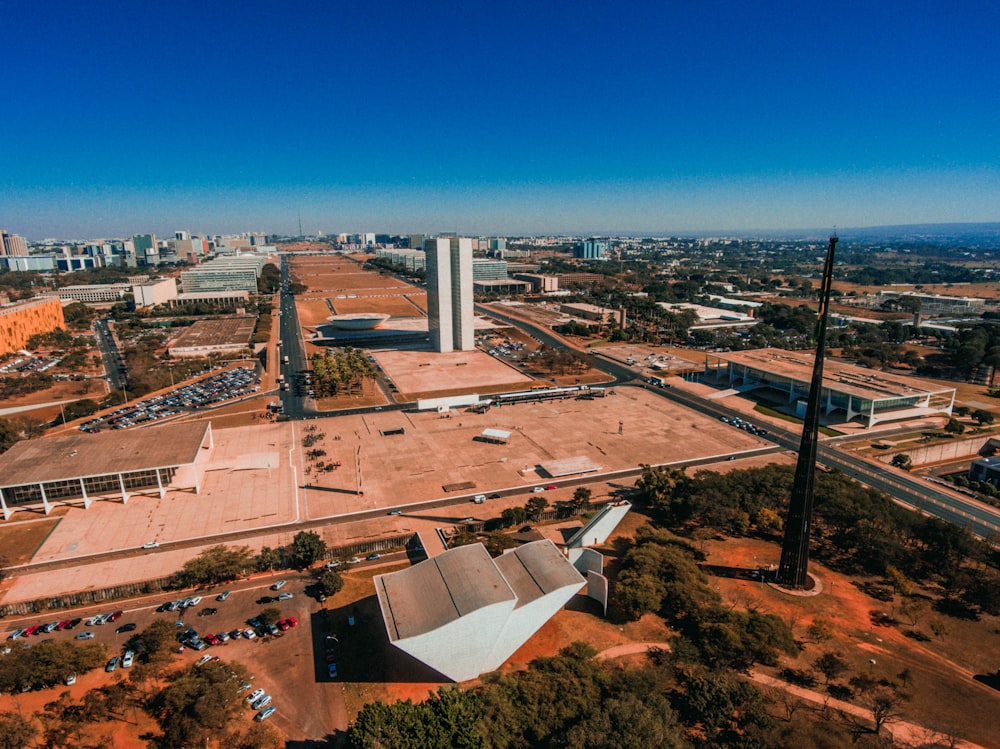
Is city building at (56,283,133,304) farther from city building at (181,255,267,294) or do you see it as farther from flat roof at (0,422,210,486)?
flat roof at (0,422,210,486)

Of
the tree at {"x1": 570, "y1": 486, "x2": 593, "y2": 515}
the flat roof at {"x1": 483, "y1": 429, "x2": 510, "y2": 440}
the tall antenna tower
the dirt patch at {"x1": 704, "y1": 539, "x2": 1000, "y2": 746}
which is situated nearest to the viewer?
the dirt patch at {"x1": 704, "y1": 539, "x2": 1000, "y2": 746}

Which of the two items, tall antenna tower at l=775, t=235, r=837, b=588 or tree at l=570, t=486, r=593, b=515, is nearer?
tall antenna tower at l=775, t=235, r=837, b=588

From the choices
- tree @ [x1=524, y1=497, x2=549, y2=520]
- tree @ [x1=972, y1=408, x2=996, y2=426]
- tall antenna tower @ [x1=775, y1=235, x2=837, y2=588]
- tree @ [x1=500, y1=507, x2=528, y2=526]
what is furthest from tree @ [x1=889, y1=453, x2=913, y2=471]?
tree @ [x1=500, y1=507, x2=528, y2=526]

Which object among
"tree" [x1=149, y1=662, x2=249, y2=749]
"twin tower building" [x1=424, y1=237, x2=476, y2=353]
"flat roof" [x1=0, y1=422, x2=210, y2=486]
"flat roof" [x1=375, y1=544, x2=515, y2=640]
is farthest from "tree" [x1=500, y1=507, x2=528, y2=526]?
"twin tower building" [x1=424, y1=237, x2=476, y2=353]

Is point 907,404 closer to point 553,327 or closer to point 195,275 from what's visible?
point 553,327

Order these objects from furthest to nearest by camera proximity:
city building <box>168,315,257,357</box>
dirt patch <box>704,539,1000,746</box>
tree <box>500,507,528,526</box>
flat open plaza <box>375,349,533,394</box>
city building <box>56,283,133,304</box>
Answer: city building <box>56,283,133,304</box> → city building <box>168,315,257,357</box> → flat open plaza <box>375,349,533,394</box> → tree <box>500,507,528,526</box> → dirt patch <box>704,539,1000,746</box>

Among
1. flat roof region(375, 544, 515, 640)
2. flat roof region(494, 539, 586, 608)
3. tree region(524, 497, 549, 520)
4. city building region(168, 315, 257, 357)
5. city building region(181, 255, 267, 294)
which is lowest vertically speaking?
tree region(524, 497, 549, 520)

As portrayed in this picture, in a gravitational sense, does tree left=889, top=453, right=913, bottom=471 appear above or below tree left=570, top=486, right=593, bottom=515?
below
